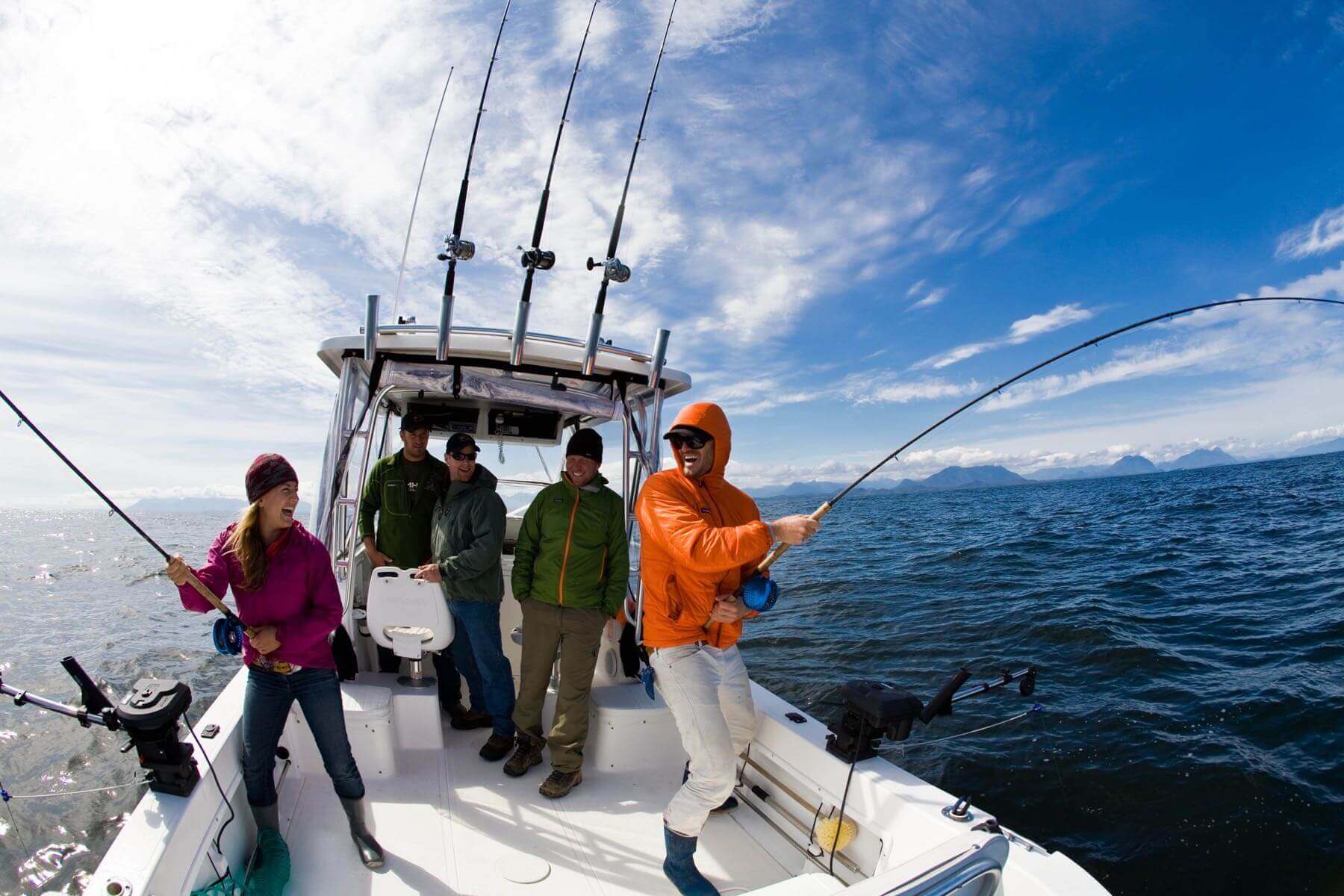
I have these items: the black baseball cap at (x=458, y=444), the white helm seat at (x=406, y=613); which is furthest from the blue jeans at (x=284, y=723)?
the black baseball cap at (x=458, y=444)

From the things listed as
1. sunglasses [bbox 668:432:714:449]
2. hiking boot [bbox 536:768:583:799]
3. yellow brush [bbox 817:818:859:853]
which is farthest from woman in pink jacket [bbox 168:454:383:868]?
yellow brush [bbox 817:818:859:853]

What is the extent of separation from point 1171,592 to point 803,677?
687 centimetres

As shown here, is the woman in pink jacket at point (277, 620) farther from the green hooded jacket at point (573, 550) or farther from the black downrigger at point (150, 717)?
the green hooded jacket at point (573, 550)

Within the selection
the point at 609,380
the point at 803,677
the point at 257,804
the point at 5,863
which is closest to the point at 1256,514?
the point at 803,677

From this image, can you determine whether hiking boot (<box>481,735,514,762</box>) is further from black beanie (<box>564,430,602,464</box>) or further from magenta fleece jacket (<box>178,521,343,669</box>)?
black beanie (<box>564,430,602,464</box>)

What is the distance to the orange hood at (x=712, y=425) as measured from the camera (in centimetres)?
249

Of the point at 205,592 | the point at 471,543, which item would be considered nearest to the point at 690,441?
the point at 471,543

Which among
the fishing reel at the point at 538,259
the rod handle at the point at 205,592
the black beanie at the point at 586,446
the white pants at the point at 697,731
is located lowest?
the white pants at the point at 697,731

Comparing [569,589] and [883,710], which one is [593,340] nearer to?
[569,589]

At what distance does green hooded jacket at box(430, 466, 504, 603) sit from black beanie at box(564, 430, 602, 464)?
56cm

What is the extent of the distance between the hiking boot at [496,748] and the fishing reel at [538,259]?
261 cm

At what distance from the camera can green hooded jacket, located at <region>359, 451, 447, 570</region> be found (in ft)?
13.2

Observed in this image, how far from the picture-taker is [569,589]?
3320 mm

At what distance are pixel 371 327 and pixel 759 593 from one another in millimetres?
2343
